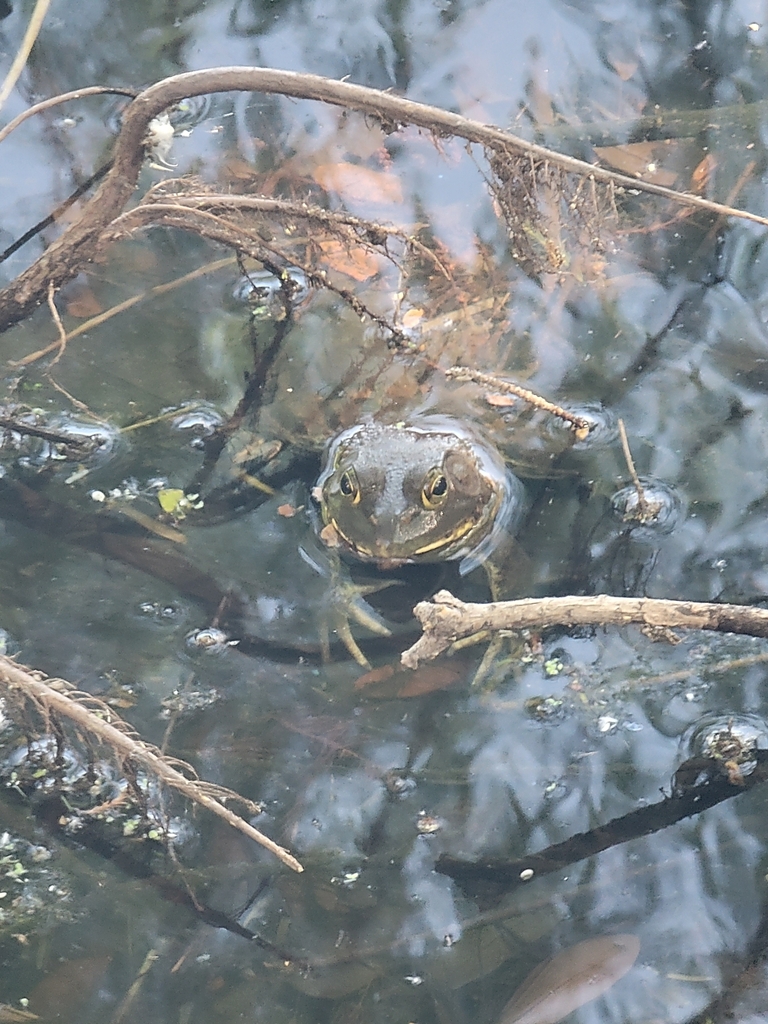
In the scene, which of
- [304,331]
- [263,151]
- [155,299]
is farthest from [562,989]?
[263,151]

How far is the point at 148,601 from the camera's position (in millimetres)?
2967

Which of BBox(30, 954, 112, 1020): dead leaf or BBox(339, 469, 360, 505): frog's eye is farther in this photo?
BBox(339, 469, 360, 505): frog's eye

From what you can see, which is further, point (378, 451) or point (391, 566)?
point (391, 566)

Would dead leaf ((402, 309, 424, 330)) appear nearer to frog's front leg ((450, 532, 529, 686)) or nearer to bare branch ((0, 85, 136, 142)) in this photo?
frog's front leg ((450, 532, 529, 686))

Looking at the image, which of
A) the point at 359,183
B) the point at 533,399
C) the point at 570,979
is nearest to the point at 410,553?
the point at 533,399

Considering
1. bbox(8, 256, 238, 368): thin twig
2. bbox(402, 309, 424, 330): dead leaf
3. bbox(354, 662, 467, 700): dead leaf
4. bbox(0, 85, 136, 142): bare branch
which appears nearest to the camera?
bbox(0, 85, 136, 142): bare branch

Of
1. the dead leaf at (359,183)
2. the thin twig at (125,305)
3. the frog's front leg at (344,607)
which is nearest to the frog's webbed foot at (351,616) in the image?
the frog's front leg at (344,607)

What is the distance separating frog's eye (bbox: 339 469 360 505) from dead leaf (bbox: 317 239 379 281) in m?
1.17

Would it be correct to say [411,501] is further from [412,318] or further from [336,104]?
[336,104]

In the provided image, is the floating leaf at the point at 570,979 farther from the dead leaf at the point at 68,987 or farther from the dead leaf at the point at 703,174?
the dead leaf at the point at 703,174

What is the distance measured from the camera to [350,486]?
2955mm

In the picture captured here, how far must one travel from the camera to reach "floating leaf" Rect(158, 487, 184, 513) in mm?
3191

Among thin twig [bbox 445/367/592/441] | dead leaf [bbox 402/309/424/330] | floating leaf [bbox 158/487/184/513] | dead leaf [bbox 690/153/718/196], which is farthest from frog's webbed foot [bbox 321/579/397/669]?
dead leaf [bbox 690/153/718/196]

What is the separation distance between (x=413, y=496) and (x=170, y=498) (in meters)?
0.96
